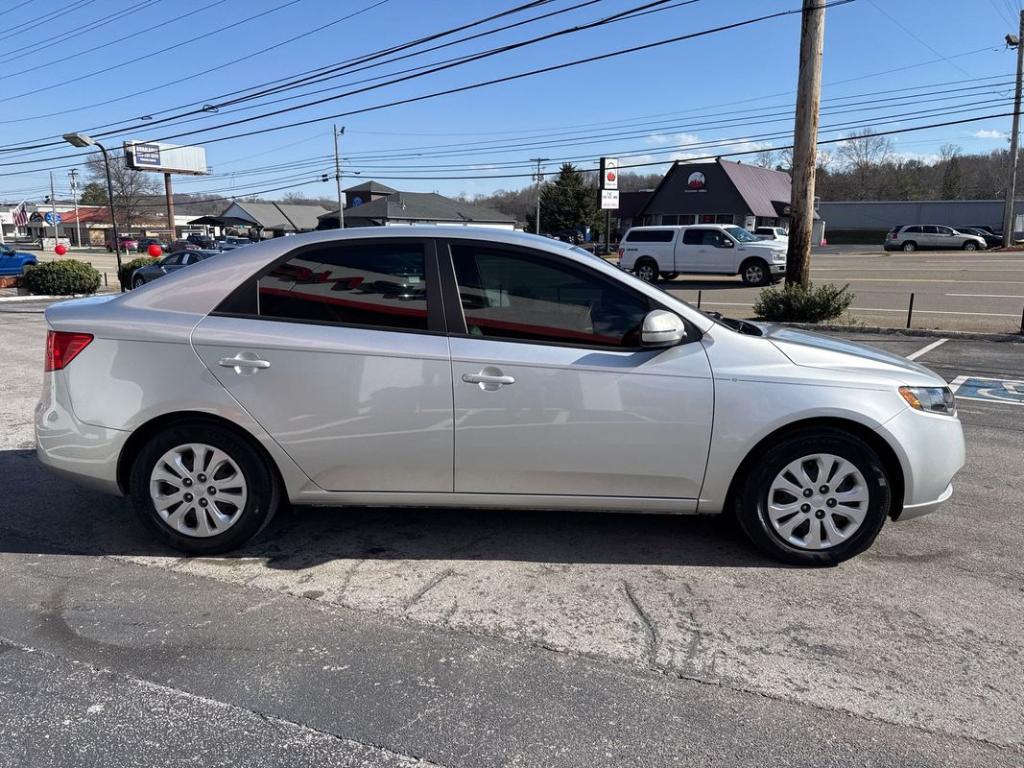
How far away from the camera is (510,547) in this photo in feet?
13.7

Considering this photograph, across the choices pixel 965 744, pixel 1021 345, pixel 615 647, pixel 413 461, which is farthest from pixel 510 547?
pixel 1021 345

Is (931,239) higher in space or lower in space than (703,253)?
higher

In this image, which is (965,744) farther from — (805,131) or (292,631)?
(805,131)

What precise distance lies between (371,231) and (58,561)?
93.1 inches

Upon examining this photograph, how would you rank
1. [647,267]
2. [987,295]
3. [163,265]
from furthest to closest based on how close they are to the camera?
[647,267], [163,265], [987,295]

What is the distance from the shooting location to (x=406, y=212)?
51.4 metres

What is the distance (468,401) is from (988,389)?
727cm

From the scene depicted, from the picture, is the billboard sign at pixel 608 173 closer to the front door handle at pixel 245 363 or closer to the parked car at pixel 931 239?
the parked car at pixel 931 239

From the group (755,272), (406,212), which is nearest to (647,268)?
(755,272)

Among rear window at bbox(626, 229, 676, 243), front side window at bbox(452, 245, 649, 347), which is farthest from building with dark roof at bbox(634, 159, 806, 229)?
front side window at bbox(452, 245, 649, 347)

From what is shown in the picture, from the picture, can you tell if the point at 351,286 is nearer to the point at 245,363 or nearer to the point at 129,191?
the point at 245,363

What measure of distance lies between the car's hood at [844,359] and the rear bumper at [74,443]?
3.40m

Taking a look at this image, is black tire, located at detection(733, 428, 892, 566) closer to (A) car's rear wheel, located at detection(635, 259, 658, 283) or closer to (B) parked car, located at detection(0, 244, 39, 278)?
(A) car's rear wheel, located at detection(635, 259, 658, 283)

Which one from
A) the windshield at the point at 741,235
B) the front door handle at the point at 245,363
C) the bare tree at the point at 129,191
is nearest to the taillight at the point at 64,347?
the front door handle at the point at 245,363
